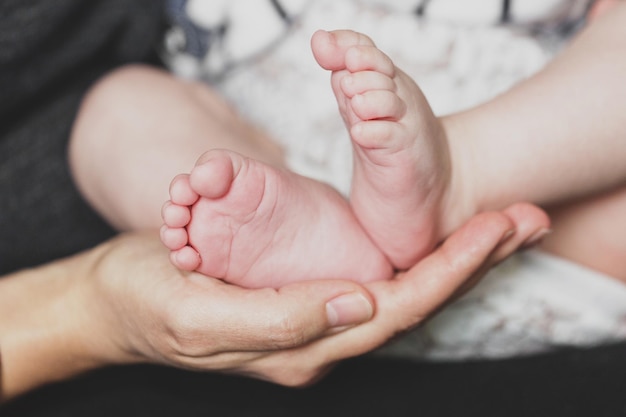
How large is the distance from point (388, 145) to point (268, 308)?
0.55ft

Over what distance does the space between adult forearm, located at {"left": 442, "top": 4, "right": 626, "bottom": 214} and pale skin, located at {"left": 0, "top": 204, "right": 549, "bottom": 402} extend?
1.5 inches

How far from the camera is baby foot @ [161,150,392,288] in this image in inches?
22.8

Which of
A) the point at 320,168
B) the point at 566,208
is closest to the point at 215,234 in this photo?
the point at 320,168

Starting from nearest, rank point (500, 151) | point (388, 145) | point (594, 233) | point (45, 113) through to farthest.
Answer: point (388, 145), point (500, 151), point (594, 233), point (45, 113)

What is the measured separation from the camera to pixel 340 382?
833mm

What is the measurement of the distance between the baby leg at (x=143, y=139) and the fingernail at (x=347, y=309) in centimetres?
24

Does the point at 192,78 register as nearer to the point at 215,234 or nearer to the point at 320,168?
the point at 320,168

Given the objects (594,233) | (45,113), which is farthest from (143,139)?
(594,233)

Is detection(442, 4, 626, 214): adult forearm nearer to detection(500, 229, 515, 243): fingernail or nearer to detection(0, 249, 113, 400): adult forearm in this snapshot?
detection(500, 229, 515, 243): fingernail

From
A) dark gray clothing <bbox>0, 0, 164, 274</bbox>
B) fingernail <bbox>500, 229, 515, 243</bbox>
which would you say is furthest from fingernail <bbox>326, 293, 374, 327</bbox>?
dark gray clothing <bbox>0, 0, 164, 274</bbox>

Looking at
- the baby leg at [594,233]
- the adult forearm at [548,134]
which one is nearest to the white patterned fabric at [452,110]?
the baby leg at [594,233]

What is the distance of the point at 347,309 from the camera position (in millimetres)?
626

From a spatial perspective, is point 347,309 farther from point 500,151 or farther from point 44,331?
point 44,331

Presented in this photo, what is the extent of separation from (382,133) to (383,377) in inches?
14.2
